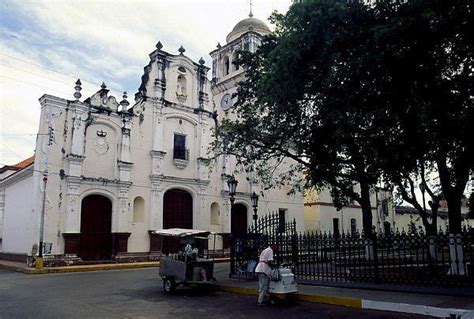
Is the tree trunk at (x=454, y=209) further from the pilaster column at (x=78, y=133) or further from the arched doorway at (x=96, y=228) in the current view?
the pilaster column at (x=78, y=133)

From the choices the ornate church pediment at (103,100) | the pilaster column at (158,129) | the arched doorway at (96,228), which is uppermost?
the ornate church pediment at (103,100)

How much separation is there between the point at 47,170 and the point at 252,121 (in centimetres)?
1154

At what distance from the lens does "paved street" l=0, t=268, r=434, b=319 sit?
8.73 meters

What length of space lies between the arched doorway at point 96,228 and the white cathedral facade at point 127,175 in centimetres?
5

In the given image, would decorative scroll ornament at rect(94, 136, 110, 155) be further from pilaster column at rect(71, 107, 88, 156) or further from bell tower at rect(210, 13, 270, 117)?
bell tower at rect(210, 13, 270, 117)

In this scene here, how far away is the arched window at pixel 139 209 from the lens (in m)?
24.5

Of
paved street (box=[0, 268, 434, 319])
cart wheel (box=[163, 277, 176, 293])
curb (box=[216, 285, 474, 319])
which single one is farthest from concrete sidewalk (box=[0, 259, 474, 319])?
cart wheel (box=[163, 277, 176, 293])

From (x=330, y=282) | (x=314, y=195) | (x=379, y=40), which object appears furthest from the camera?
(x=314, y=195)

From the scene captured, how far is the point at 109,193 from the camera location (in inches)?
914

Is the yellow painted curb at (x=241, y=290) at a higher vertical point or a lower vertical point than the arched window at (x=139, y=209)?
lower

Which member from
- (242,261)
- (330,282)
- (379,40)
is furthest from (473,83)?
(242,261)

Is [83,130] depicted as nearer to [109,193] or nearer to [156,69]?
[109,193]

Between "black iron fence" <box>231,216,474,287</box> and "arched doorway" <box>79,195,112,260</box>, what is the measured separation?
10.6 metres

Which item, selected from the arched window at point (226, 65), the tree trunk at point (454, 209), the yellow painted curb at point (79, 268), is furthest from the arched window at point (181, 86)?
the tree trunk at point (454, 209)
